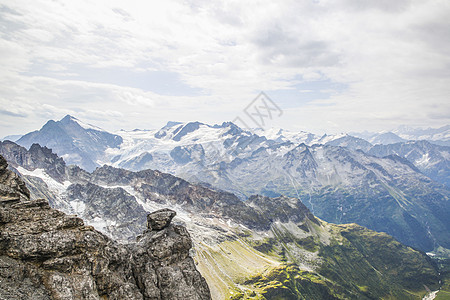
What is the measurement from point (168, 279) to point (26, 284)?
17516mm

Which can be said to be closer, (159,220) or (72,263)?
(72,263)

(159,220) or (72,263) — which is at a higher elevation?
(159,220)

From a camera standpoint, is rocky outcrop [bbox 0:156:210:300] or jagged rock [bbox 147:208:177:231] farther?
jagged rock [bbox 147:208:177:231]

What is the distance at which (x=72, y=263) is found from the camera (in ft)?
101

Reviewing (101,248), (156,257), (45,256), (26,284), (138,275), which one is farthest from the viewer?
(156,257)

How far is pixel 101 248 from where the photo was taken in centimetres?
3362

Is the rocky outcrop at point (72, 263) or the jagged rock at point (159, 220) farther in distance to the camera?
the jagged rock at point (159, 220)

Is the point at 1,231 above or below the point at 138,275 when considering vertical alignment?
above

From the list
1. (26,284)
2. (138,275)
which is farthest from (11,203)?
(138,275)

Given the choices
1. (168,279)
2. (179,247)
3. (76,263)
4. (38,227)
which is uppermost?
(38,227)

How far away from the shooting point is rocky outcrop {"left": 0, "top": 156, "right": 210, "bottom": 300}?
28.1 meters

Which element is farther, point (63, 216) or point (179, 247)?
point (179, 247)

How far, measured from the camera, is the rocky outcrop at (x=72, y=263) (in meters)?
28.1

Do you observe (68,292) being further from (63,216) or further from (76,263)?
(63,216)
